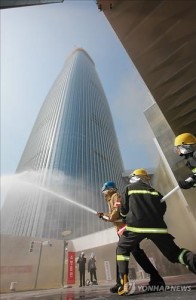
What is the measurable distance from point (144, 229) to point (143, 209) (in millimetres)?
252

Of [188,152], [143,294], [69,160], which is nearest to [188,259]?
[143,294]

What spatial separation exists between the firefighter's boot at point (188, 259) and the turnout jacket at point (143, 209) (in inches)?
12.9

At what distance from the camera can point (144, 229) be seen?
2.86 meters

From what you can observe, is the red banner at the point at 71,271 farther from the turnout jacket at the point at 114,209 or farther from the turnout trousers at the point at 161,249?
the turnout trousers at the point at 161,249

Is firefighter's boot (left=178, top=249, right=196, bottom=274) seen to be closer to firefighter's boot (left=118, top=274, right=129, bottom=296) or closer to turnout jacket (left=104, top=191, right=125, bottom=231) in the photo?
firefighter's boot (left=118, top=274, right=129, bottom=296)

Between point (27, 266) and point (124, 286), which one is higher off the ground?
point (27, 266)

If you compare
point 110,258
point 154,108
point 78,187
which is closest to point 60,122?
point 78,187

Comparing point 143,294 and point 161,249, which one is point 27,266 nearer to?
point 143,294

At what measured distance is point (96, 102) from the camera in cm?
10175

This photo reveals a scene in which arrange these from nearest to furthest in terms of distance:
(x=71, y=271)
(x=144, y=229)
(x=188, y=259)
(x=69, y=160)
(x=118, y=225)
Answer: (x=188, y=259) < (x=144, y=229) < (x=118, y=225) < (x=71, y=271) < (x=69, y=160)

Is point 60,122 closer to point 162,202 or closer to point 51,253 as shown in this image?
point 51,253

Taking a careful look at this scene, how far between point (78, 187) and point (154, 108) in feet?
219

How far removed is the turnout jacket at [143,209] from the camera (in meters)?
2.89

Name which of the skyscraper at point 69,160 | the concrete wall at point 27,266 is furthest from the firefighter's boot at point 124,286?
the skyscraper at point 69,160
